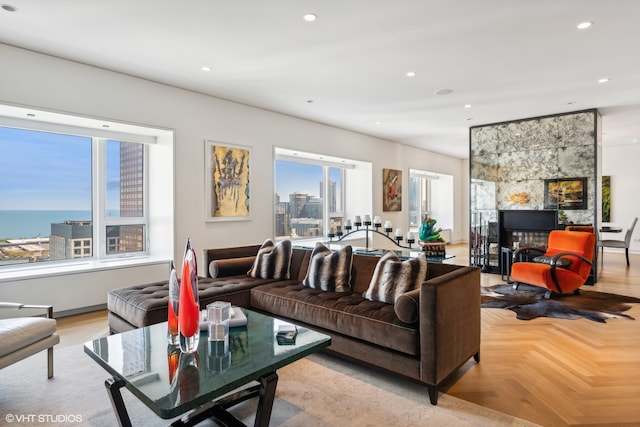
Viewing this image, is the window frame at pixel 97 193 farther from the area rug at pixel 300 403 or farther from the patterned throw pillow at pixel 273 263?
the patterned throw pillow at pixel 273 263

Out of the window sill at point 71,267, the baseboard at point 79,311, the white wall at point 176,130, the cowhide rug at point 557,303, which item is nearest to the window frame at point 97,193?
the window sill at point 71,267

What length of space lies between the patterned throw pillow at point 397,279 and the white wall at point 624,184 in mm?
9754

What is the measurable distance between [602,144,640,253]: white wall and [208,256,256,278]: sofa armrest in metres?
10.2

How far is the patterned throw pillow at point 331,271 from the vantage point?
10.8 ft

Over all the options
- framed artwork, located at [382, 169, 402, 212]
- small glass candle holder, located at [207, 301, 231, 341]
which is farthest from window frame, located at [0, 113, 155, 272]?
framed artwork, located at [382, 169, 402, 212]

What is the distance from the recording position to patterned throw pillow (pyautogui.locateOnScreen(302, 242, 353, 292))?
10.8 feet

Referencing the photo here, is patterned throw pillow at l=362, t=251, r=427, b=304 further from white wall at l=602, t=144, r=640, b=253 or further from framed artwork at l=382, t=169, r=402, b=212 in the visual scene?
white wall at l=602, t=144, r=640, b=253

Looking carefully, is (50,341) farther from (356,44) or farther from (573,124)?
(573,124)

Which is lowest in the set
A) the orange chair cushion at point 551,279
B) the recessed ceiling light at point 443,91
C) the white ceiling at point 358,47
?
the orange chair cushion at point 551,279

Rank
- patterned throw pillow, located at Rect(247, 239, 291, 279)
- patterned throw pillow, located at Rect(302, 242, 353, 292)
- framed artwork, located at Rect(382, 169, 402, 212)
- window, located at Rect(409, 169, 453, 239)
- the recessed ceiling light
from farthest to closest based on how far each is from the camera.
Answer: window, located at Rect(409, 169, 453, 239)
framed artwork, located at Rect(382, 169, 402, 212)
the recessed ceiling light
patterned throw pillow, located at Rect(247, 239, 291, 279)
patterned throw pillow, located at Rect(302, 242, 353, 292)

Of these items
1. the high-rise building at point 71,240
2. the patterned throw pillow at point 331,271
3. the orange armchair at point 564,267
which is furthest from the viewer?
the orange armchair at point 564,267

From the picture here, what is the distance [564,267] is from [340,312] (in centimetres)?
385

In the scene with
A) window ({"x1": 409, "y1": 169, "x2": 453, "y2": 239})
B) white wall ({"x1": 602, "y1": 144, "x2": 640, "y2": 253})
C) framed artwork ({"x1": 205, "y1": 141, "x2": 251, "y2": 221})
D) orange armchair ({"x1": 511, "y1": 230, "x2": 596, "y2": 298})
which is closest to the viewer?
orange armchair ({"x1": 511, "y1": 230, "x2": 596, "y2": 298})

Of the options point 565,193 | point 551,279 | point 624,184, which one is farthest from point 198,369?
point 624,184
